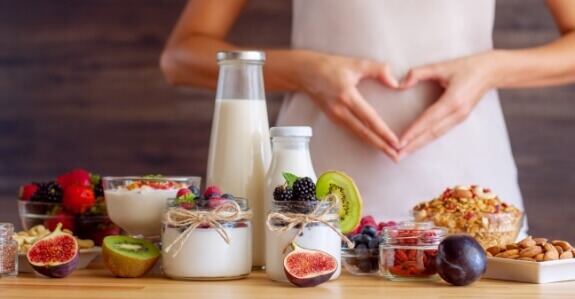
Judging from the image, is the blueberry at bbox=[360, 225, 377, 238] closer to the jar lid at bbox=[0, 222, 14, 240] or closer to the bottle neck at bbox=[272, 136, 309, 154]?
the bottle neck at bbox=[272, 136, 309, 154]

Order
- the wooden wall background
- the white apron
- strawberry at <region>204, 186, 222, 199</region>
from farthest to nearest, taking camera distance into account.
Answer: the wooden wall background → the white apron → strawberry at <region>204, 186, 222, 199</region>

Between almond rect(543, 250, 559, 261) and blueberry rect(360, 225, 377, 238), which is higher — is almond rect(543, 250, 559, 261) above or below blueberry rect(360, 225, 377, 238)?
below

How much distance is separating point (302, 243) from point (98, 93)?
7.54 feet

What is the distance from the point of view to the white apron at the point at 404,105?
247cm

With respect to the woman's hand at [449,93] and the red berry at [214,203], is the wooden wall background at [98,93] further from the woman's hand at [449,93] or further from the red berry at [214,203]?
the red berry at [214,203]

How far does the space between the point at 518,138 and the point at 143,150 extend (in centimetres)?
140

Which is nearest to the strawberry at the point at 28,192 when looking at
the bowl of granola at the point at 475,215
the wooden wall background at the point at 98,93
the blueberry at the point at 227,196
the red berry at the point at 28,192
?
the red berry at the point at 28,192

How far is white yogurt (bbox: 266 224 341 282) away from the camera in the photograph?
1.44 m

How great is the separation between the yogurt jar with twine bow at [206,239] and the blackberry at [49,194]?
398 mm

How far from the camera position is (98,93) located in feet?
11.8

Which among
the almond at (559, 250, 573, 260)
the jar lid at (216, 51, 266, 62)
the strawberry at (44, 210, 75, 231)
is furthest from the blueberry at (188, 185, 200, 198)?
the almond at (559, 250, 573, 260)

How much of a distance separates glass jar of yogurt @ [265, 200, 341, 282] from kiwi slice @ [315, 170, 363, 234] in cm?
8

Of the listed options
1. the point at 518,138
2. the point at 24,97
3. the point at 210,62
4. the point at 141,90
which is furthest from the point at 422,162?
the point at 24,97

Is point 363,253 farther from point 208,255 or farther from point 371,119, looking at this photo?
point 371,119
